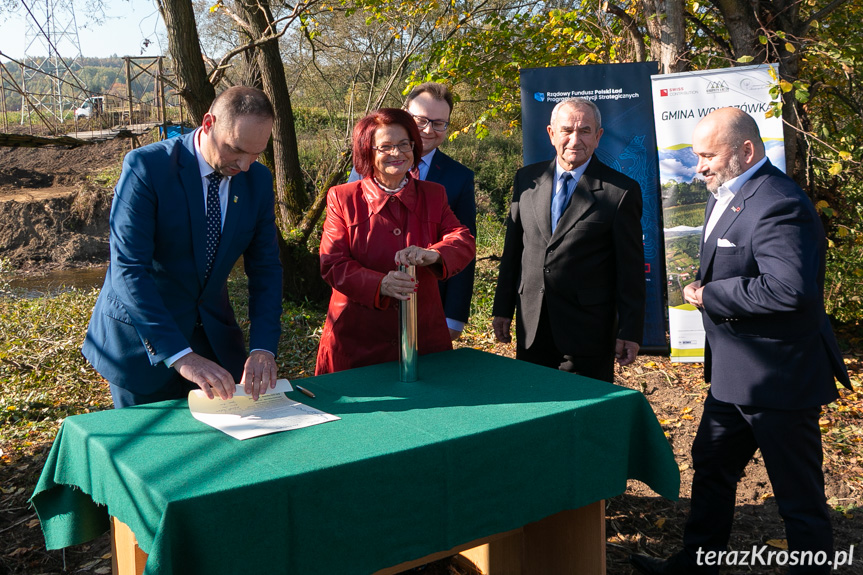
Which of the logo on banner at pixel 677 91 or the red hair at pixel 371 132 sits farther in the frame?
the logo on banner at pixel 677 91

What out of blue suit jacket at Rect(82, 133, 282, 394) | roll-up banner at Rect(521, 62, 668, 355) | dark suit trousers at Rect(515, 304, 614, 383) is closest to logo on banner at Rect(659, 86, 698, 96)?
roll-up banner at Rect(521, 62, 668, 355)

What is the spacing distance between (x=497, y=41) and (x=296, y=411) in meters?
7.65

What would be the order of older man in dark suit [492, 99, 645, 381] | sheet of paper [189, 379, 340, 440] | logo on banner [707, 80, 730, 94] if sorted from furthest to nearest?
logo on banner [707, 80, 730, 94] < older man in dark suit [492, 99, 645, 381] < sheet of paper [189, 379, 340, 440]

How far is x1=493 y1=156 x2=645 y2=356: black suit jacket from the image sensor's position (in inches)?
119

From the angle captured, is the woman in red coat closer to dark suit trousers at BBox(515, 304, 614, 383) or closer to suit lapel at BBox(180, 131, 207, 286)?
suit lapel at BBox(180, 131, 207, 286)

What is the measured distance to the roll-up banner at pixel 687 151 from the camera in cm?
502

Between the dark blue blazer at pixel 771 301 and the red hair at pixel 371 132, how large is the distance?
3.66 ft

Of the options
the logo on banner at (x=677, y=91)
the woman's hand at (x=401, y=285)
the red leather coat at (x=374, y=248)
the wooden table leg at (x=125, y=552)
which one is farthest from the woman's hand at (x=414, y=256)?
the logo on banner at (x=677, y=91)

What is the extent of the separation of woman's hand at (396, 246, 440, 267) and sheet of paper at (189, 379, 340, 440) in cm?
53

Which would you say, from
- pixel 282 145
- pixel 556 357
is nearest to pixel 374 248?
pixel 556 357

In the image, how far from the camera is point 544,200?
319 cm

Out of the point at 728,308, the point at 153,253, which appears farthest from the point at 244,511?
the point at 728,308

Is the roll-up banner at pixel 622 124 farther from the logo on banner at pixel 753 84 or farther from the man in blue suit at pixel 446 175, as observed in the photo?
the man in blue suit at pixel 446 175

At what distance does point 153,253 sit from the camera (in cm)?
233
